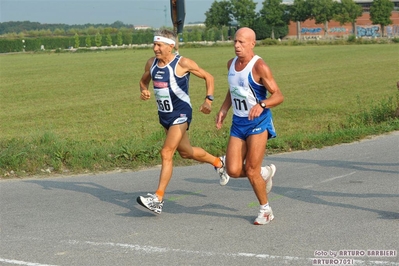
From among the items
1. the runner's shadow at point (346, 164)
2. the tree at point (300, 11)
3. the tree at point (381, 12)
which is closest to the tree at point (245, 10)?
the tree at point (300, 11)

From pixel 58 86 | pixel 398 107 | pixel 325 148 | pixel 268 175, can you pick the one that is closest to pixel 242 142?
pixel 268 175

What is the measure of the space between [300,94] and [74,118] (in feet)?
34.0

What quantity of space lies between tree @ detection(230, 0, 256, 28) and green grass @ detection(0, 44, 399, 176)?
90.3 m

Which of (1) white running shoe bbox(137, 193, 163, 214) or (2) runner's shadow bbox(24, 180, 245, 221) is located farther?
(2) runner's shadow bbox(24, 180, 245, 221)

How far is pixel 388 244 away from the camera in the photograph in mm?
6410

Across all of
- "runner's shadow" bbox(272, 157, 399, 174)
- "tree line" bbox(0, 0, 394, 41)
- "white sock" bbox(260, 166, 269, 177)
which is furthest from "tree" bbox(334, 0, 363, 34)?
"white sock" bbox(260, 166, 269, 177)

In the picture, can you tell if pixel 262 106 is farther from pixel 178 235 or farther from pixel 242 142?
pixel 178 235

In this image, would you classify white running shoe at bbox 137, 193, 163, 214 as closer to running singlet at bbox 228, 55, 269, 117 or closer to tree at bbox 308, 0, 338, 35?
running singlet at bbox 228, 55, 269, 117

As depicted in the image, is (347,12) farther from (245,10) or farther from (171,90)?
(171,90)

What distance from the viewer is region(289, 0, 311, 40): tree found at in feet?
429

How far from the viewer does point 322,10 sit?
424 feet

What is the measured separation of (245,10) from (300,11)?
1218 centimetres

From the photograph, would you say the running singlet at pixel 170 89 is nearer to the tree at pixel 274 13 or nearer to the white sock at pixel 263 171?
the white sock at pixel 263 171

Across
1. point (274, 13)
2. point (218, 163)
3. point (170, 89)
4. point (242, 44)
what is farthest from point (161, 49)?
point (274, 13)
